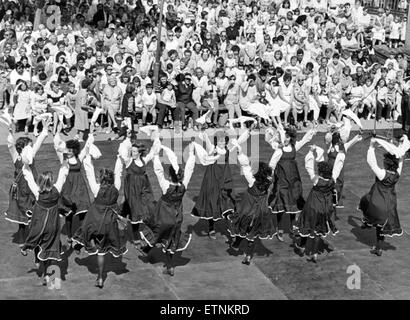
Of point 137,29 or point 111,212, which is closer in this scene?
point 111,212

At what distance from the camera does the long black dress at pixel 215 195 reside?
616 inches

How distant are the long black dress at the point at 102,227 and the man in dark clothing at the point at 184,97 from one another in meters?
9.25

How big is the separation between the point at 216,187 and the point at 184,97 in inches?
286

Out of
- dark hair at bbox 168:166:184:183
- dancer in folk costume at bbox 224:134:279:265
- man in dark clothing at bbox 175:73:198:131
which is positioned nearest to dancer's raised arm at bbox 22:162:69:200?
dark hair at bbox 168:166:184:183

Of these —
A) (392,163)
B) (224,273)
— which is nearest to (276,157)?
(392,163)

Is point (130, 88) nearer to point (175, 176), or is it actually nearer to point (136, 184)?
point (136, 184)

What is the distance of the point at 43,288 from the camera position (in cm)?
1347

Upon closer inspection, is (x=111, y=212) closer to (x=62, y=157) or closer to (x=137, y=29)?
(x=62, y=157)

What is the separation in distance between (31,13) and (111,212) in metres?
14.4

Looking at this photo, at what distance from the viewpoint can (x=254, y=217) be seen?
1439cm

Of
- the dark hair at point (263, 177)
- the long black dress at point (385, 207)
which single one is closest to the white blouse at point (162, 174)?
the dark hair at point (263, 177)

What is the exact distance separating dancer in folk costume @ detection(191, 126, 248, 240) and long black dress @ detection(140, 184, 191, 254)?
5.56ft
